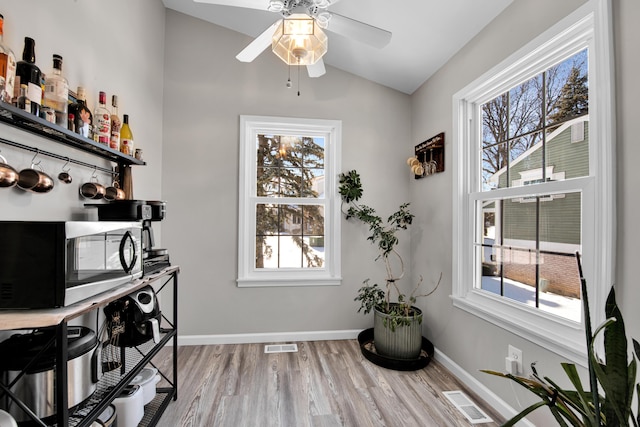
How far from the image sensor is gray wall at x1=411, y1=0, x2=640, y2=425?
127cm

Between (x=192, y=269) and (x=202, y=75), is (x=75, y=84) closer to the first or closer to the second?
(x=202, y=75)

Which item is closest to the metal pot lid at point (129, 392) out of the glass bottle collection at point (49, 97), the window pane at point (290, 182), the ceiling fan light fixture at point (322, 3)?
the glass bottle collection at point (49, 97)

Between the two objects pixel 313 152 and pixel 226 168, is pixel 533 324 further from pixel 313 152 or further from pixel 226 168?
pixel 226 168

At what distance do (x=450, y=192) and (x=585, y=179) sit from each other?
3.44ft

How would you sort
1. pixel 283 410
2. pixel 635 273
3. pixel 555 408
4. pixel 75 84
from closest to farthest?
pixel 555 408, pixel 635 273, pixel 75 84, pixel 283 410

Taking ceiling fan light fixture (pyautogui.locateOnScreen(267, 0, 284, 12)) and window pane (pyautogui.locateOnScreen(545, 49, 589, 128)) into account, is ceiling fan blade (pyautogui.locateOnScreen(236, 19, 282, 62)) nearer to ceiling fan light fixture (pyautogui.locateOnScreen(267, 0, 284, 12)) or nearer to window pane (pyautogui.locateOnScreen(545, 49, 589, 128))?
ceiling fan light fixture (pyautogui.locateOnScreen(267, 0, 284, 12))

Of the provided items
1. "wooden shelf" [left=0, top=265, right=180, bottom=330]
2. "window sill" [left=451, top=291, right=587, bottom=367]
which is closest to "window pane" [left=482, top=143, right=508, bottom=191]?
"window sill" [left=451, top=291, right=587, bottom=367]

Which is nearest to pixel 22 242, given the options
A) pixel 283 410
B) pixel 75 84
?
pixel 75 84

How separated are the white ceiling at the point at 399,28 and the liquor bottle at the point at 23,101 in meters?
1.10

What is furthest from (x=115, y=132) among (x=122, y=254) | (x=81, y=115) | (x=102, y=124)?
(x=122, y=254)

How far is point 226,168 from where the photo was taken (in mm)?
2953

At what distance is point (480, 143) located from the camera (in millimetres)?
2318

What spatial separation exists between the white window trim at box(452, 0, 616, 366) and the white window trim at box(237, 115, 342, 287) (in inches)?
50.3

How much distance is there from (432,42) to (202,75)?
2039 millimetres
